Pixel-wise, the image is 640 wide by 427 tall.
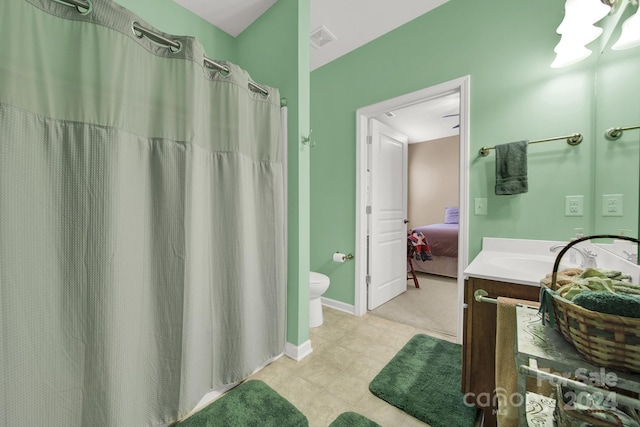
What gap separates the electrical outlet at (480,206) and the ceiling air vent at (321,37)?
6.14ft

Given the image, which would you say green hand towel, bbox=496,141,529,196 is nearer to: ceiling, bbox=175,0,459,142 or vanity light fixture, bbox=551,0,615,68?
vanity light fixture, bbox=551,0,615,68

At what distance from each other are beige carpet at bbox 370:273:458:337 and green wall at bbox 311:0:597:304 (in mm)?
783

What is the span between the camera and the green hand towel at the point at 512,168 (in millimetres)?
1503

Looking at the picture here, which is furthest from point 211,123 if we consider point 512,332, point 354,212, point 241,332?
point 512,332

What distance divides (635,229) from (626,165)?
1.10 ft

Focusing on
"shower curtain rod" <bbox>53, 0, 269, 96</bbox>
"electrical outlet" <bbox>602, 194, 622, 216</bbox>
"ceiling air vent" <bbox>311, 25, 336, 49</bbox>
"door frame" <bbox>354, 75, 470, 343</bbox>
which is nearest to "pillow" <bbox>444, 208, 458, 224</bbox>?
"door frame" <bbox>354, 75, 470, 343</bbox>

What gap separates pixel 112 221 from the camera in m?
0.90

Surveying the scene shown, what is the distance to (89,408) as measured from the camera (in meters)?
0.87

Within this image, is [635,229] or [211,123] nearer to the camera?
[635,229]

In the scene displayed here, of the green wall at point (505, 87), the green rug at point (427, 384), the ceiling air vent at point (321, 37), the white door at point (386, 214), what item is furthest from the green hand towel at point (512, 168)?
the ceiling air vent at point (321, 37)

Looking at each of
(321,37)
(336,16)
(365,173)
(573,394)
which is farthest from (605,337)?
(321,37)

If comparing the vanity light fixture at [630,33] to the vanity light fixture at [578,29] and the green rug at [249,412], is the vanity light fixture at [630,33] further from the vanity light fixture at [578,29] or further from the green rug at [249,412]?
the green rug at [249,412]

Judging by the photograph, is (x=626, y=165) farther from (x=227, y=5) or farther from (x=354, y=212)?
(x=227, y=5)

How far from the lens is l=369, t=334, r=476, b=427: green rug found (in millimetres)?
1167
